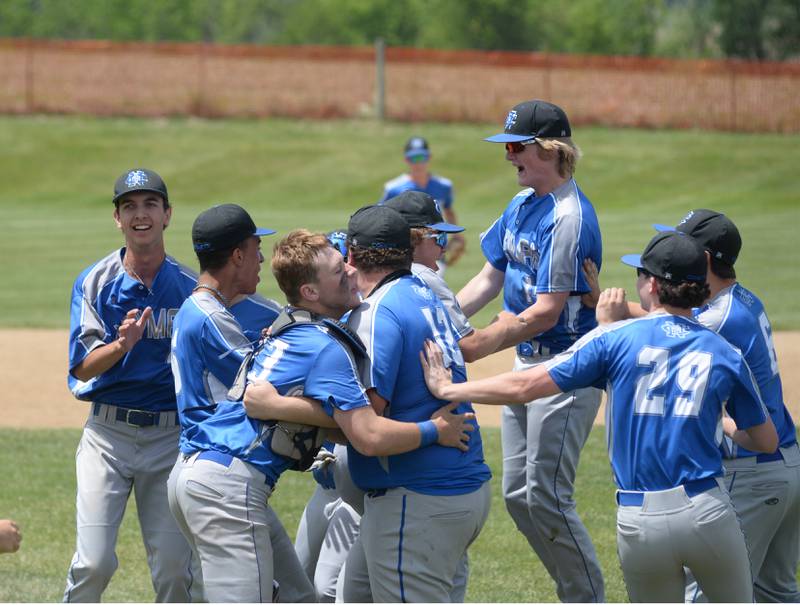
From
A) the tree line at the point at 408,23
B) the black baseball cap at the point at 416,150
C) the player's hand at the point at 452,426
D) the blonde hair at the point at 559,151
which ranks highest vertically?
the tree line at the point at 408,23

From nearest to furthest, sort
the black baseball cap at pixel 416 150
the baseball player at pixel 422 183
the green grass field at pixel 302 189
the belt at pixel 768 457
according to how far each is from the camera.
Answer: the belt at pixel 768 457
the green grass field at pixel 302 189
the baseball player at pixel 422 183
the black baseball cap at pixel 416 150

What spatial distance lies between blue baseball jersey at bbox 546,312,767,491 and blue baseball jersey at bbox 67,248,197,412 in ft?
7.74

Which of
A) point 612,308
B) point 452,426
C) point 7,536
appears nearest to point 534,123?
point 612,308

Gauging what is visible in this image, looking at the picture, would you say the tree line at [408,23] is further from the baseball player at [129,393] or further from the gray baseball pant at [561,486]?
the baseball player at [129,393]

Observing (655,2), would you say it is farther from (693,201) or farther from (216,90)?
(693,201)

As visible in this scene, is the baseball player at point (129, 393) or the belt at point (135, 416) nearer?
the baseball player at point (129, 393)

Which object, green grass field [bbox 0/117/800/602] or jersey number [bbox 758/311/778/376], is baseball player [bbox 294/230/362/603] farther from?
green grass field [bbox 0/117/800/602]

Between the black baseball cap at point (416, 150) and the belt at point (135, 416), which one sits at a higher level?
the black baseball cap at point (416, 150)

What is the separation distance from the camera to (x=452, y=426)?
4.76 metres

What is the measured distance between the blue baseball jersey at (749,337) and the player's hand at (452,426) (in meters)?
1.29

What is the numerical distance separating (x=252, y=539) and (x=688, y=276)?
205 cm

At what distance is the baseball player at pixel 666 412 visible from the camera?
4.62 meters

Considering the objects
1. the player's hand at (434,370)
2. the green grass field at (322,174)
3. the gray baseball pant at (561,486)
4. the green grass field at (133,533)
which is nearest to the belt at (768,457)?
the gray baseball pant at (561,486)

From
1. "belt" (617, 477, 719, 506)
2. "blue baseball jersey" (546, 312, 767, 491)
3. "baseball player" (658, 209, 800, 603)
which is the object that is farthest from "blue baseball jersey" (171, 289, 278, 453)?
"baseball player" (658, 209, 800, 603)
